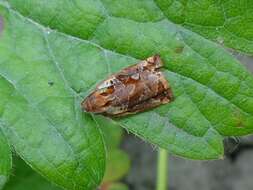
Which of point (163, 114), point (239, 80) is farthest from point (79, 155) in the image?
point (239, 80)

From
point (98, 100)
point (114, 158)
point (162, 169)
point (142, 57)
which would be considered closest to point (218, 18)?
point (142, 57)

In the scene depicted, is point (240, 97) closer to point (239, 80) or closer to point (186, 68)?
point (239, 80)

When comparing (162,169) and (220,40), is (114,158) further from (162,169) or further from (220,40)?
(220,40)

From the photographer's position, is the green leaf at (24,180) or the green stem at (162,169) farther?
the green leaf at (24,180)

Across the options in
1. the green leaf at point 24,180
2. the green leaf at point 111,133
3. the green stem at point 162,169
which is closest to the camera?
the green stem at point 162,169

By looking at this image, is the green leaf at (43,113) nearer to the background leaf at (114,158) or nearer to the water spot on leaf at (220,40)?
the water spot on leaf at (220,40)

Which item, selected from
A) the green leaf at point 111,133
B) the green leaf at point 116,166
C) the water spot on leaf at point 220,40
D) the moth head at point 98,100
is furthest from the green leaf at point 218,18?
the green leaf at point 116,166

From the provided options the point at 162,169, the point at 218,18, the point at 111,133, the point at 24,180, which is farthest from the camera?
the point at 111,133
